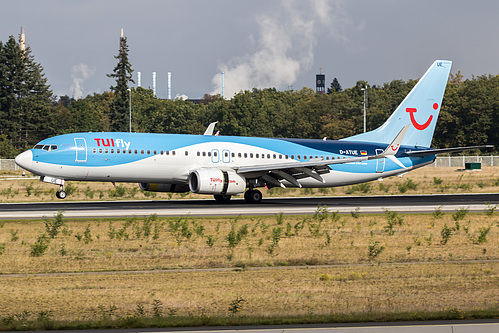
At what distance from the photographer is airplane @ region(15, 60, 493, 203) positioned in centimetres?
3753

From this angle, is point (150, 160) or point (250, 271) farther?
point (150, 160)

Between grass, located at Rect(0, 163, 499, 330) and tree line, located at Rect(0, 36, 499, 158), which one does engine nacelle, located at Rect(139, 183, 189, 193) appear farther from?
tree line, located at Rect(0, 36, 499, 158)

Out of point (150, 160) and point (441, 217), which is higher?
point (150, 160)

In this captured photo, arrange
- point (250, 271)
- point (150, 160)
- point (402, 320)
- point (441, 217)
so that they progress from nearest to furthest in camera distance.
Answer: point (402, 320) < point (250, 271) < point (441, 217) < point (150, 160)

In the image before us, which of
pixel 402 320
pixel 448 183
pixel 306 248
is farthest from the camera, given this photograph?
pixel 448 183

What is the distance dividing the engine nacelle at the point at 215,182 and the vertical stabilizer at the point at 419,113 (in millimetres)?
12079

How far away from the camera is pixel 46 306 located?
13.3m

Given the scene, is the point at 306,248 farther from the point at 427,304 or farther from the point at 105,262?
the point at 427,304

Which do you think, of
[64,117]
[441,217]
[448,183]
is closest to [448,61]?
[448,183]

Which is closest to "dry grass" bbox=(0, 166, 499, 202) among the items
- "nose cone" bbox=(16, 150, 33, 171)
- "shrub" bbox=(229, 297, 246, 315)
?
"nose cone" bbox=(16, 150, 33, 171)

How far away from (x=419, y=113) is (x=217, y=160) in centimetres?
1635

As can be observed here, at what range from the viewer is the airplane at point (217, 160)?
1478 inches

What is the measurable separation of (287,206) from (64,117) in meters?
90.3

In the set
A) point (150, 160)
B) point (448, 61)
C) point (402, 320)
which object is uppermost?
point (448, 61)
